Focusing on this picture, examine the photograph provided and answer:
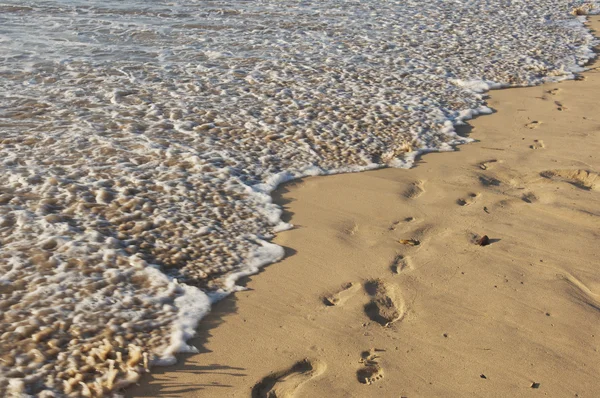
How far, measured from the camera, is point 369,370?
10.2 feet

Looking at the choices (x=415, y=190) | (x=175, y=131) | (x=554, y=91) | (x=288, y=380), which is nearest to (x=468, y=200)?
(x=415, y=190)

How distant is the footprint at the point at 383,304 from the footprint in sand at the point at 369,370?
0.28 meters

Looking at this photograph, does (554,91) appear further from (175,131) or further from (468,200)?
(175,131)

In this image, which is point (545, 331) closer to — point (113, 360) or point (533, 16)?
point (113, 360)

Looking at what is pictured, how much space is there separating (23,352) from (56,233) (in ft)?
3.68

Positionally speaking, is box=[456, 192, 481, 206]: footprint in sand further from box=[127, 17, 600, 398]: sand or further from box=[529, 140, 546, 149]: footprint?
box=[529, 140, 546, 149]: footprint

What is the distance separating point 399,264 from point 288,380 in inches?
48.8

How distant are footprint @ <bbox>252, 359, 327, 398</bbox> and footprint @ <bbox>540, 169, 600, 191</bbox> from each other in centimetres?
304

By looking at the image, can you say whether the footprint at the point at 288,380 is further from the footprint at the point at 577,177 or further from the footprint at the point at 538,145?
the footprint at the point at 538,145

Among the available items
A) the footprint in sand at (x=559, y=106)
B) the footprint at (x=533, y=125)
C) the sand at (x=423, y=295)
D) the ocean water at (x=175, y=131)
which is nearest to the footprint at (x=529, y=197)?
the sand at (x=423, y=295)

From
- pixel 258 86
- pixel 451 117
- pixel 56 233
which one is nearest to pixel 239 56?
pixel 258 86

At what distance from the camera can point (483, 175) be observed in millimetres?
5254

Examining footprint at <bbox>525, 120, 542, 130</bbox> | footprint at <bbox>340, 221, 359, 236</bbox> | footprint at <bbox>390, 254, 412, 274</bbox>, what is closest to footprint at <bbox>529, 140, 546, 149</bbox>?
footprint at <bbox>525, 120, 542, 130</bbox>

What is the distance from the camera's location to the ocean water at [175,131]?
11.2 ft
